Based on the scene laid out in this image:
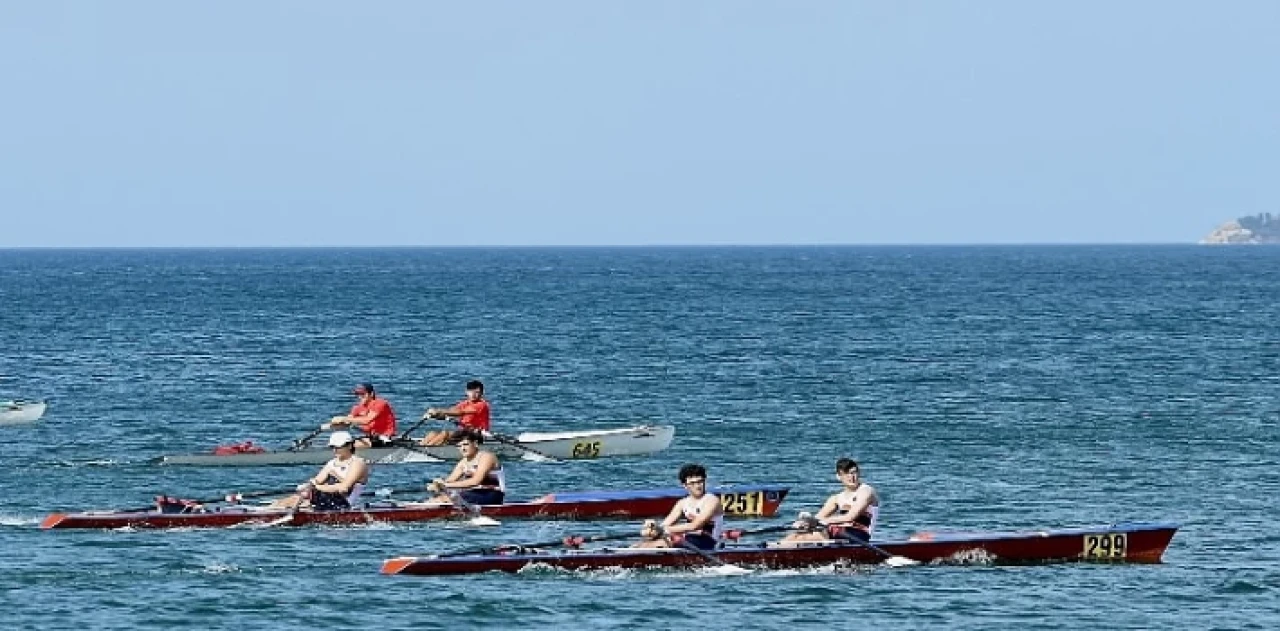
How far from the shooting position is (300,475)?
1759 inches

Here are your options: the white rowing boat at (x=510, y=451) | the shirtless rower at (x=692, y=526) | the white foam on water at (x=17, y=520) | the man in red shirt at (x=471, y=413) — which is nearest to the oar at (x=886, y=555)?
the shirtless rower at (x=692, y=526)

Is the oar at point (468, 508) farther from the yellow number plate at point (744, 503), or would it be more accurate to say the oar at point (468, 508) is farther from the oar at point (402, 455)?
the oar at point (402, 455)

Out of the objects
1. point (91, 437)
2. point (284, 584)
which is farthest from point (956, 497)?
point (91, 437)

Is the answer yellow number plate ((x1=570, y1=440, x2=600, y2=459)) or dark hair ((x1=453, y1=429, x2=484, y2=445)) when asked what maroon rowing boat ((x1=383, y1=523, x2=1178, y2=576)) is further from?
yellow number plate ((x1=570, y1=440, x2=600, y2=459))

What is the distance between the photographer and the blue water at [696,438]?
97.5 feet

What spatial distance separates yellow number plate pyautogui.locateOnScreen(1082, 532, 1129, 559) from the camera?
32250mm

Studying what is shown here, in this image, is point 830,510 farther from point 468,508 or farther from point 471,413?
point 471,413

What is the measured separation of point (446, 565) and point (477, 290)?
13143 cm

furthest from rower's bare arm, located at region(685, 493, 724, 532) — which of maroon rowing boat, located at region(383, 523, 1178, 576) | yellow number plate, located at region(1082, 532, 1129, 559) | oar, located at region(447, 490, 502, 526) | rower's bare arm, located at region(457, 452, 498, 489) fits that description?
rower's bare arm, located at region(457, 452, 498, 489)

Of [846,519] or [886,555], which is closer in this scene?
[846,519]

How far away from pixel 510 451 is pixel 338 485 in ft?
34.3

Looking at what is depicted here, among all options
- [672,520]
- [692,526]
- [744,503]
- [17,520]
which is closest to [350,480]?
[17,520]

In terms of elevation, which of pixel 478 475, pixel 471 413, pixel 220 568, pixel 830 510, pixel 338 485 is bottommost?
pixel 220 568

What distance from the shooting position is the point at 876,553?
31.7 m
